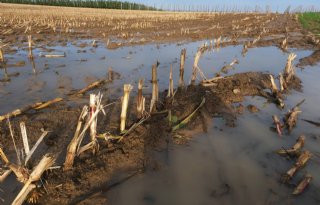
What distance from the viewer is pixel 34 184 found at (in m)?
3.33

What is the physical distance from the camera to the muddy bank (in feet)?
12.8

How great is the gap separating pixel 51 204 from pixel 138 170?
4.35 feet

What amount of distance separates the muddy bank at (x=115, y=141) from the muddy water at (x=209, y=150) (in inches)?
8.6

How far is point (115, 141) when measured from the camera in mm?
4941

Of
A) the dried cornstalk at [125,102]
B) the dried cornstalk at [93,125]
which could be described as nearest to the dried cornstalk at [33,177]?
the dried cornstalk at [93,125]

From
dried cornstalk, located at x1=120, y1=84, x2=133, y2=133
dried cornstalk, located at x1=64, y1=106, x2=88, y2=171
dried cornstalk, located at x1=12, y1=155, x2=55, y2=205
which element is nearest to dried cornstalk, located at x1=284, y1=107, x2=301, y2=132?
dried cornstalk, located at x1=120, y1=84, x2=133, y2=133

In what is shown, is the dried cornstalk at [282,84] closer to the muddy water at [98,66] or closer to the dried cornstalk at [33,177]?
the muddy water at [98,66]

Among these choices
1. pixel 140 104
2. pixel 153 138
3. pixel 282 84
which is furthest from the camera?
pixel 282 84

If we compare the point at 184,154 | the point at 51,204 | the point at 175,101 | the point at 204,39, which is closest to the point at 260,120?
the point at 175,101

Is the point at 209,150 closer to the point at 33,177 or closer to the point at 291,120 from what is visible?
the point at 291,120

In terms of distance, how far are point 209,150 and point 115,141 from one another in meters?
1.63

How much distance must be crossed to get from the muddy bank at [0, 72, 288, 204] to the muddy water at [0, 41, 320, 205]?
0.22 meters

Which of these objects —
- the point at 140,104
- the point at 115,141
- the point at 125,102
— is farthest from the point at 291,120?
the point at 115,141

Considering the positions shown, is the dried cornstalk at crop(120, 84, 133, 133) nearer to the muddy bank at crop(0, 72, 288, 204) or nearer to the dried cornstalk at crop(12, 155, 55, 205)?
the muddy bank at crop(0, 72, 288, 204)
